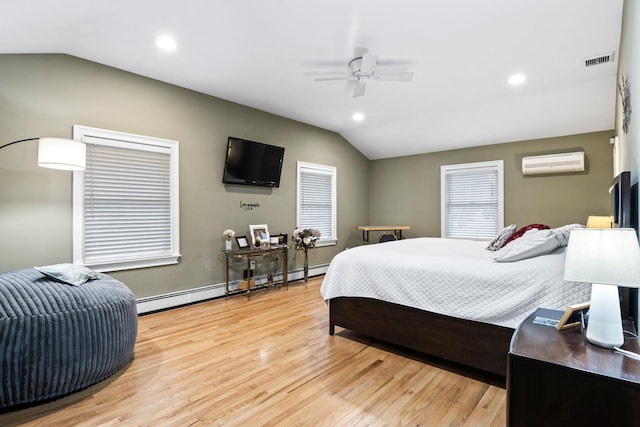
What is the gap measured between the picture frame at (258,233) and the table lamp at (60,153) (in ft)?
7.58

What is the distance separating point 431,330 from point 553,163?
13.2ft

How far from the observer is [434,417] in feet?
6.05

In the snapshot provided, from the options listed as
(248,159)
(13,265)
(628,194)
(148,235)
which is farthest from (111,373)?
(628,194)

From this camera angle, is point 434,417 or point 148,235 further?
point 148,235

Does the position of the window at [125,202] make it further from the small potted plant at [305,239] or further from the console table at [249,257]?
the small potted plant at [305,239]

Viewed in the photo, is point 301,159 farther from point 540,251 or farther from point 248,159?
point 540,251

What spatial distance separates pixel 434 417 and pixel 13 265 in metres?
3.65

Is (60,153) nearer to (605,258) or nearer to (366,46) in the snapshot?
(366,46)

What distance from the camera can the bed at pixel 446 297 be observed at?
2.03 metres

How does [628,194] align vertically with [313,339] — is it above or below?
above

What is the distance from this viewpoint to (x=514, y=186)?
5.36 m

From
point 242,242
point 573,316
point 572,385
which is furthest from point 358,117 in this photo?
point 572,385

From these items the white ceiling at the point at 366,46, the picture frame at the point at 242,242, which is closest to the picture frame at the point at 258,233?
the picture frame at the point at 242,242

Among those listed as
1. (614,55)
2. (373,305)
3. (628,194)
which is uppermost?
(614,55)
